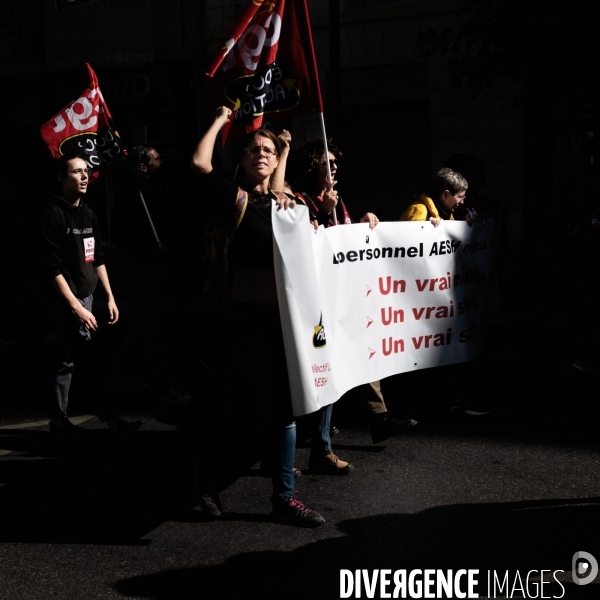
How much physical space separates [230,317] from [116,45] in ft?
46.2

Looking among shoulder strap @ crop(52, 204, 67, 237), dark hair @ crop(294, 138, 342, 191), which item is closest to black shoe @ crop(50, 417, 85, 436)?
shoulder strap @ crop(52, 204, 67, 237)

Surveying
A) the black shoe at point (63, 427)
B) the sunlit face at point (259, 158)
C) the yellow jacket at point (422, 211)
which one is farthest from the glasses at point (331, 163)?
the black shoe at point (63, 427)

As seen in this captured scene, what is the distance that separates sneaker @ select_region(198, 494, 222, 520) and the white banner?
64 centimetres

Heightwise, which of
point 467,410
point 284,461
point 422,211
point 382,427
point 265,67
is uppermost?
point 265,67

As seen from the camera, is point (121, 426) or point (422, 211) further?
point (121, 426)

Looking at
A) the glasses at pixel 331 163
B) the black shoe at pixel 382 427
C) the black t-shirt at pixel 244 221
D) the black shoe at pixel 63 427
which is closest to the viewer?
the black t-shirt at pixel 244 221

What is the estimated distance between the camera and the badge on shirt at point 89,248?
5.79 metres

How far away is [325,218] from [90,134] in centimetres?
333

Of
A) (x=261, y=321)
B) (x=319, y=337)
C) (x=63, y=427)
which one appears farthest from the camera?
(x=63, y=427)

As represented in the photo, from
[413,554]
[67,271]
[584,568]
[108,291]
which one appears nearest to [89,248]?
[67,271]

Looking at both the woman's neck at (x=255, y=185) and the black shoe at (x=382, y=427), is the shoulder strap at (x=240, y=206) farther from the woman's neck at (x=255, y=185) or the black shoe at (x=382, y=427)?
the black shoe at (x=382, y=427)

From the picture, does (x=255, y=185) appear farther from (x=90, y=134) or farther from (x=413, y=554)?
(x=90, y=134)

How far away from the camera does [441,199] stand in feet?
19.0

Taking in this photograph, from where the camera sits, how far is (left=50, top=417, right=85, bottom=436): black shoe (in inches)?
234
